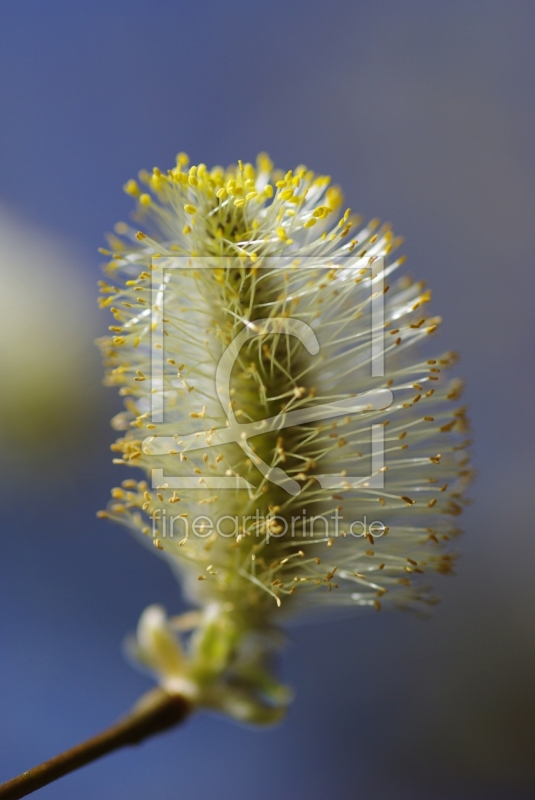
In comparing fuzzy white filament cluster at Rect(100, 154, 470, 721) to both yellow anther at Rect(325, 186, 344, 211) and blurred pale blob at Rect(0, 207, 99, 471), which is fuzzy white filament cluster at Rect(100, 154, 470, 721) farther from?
blurred pale blob at Rect(0, 207, 99, 471)

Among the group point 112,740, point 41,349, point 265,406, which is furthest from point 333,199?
point 41,349

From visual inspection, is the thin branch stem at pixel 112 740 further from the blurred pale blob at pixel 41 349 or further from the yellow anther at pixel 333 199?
the blurred pale blob at pixel 41 349

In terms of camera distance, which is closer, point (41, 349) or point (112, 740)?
point (112, 740)

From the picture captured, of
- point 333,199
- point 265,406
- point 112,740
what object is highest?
point 333,199

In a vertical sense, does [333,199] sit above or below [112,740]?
above

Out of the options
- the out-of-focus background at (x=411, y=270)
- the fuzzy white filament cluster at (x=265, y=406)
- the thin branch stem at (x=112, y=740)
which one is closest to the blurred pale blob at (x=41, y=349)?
the out-of-focus background at (x=411, y=270)

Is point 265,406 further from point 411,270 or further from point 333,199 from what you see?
point 411,270

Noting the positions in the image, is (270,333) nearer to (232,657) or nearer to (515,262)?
(232,657)

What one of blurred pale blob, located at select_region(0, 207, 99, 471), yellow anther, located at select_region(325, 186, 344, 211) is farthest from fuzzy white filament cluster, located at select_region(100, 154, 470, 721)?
blurred pale blob, located at select_region(0, 207, 99, 471)
